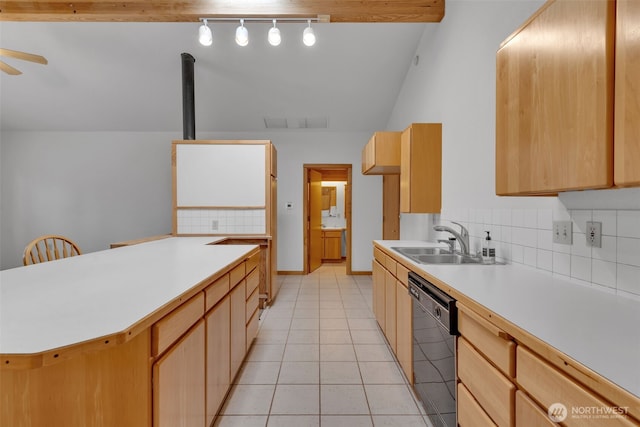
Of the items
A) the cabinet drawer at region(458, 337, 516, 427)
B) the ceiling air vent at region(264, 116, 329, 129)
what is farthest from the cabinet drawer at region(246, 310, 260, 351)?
the ceiling air vent at region(264, 116, 329, 129)

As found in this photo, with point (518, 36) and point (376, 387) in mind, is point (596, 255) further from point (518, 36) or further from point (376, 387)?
point (376, 387)

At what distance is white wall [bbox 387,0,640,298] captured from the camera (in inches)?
46.4

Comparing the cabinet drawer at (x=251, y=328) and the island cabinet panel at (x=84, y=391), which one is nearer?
the island cabinet panel at (x=84, y=391)

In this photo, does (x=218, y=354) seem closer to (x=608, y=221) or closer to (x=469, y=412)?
(x=469, y=412)

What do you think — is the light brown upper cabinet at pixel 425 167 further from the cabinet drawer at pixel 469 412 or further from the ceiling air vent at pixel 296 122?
the ceiling air vent at pixel 296 122

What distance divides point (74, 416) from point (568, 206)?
6.95 ft

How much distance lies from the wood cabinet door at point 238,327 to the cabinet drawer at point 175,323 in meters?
0.56

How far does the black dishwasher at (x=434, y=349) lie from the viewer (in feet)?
4.38

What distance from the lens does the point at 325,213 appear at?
7.37 m


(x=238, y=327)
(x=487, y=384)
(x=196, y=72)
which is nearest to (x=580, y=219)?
(x=487, y=384)

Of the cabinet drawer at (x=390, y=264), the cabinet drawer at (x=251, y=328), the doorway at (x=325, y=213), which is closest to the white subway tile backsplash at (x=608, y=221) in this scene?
the cabinet drawer at (x=390, y=264)

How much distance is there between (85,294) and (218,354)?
768mm

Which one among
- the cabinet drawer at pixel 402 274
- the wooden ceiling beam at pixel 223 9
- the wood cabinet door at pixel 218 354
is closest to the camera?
the wood cabinet door at pixel 218 354

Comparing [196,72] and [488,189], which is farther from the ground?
[196,72]
